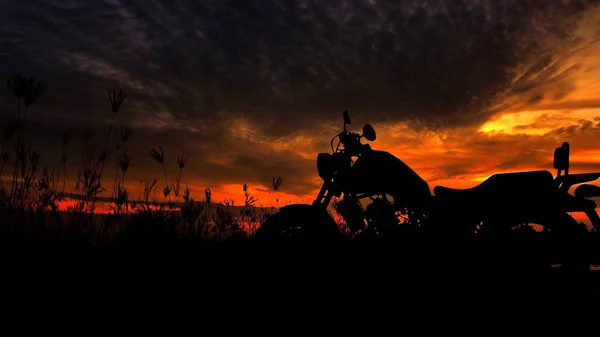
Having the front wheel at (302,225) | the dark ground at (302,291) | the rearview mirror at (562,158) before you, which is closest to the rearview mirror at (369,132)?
the front wheel at (302,225)

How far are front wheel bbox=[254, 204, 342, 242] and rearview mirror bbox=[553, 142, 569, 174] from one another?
2240mm

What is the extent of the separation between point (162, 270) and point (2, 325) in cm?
152

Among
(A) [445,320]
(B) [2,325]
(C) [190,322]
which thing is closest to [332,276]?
(A) [445,320]

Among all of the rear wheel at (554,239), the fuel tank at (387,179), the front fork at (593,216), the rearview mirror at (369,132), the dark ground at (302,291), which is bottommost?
the dark ground at (302,291)

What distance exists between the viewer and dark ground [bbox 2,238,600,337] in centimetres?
414

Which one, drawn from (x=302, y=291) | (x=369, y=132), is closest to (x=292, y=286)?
(x=302, y=291)

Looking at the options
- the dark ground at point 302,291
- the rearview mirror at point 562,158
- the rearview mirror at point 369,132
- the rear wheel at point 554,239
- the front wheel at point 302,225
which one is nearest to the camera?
the dark ground at point 302,291

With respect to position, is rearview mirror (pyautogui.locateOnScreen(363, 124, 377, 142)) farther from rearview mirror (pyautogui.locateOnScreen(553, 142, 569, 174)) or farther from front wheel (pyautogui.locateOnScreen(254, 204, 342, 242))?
rearview mirror (pyautogui.locateOnScreen(553, 142, 569, 174))

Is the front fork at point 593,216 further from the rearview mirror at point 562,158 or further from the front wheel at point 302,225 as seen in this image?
the front wheel at point 302,225

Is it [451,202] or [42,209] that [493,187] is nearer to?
[451,202]

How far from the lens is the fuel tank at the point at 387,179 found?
535 cm

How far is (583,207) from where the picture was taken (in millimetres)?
4727

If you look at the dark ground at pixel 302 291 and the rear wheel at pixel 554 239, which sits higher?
the rear wheel at pixel 554 239

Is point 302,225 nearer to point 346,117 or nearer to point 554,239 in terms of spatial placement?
point 346,117
